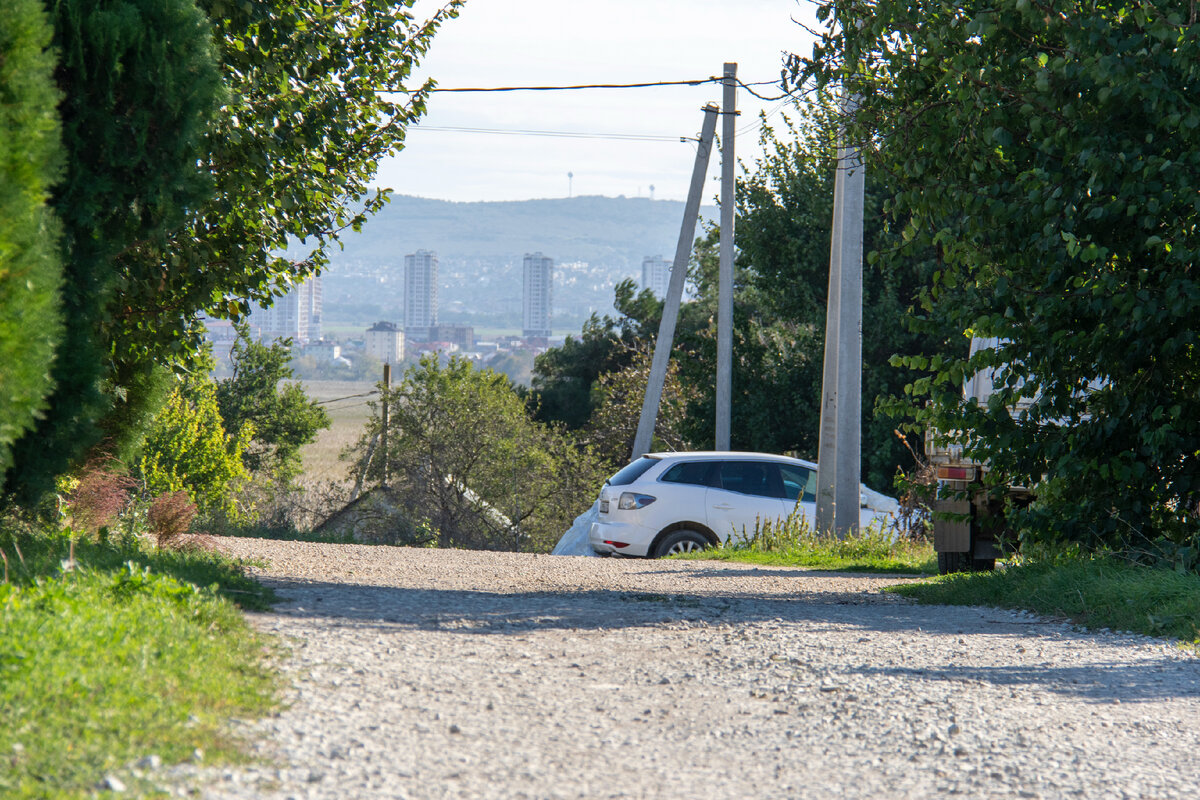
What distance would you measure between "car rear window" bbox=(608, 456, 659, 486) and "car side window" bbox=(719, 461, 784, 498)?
0.97 m

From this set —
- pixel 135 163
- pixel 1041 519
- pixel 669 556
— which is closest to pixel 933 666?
pixel 1041 519

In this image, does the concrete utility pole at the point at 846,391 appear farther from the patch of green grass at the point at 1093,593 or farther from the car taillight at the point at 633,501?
the patch of green grass at the point at 1093,593

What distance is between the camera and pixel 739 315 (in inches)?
1057

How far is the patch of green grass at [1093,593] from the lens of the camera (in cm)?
692

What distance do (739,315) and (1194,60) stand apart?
64.3ft

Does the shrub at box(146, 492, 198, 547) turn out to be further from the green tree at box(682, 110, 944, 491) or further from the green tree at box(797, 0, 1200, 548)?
the green tree at box(682, 110, 944, 491)

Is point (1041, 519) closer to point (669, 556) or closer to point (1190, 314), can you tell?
point (1190, 314)

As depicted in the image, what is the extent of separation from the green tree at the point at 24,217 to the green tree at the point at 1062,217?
5988mm

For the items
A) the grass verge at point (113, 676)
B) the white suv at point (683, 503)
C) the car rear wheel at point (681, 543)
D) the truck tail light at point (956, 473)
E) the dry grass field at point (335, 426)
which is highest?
the truck tail light at point (956, 473)

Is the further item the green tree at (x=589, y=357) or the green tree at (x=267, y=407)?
the green tree at (x=589, y=357)

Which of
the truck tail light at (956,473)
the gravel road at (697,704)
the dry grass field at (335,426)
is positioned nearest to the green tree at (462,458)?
the truck tail light at (956,473)

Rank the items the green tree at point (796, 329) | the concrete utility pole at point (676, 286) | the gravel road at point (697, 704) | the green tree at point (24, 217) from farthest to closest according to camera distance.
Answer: the green tree at point (796, 329), the concrete utility pole at point (676, 286), the green tree at point (24, 217), the gravel road at point (697, 704)

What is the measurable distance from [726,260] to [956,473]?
33.2ft

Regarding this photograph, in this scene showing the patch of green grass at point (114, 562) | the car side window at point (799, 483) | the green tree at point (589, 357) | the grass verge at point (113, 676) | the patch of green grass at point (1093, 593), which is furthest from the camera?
the green tree at point (589, 357)
